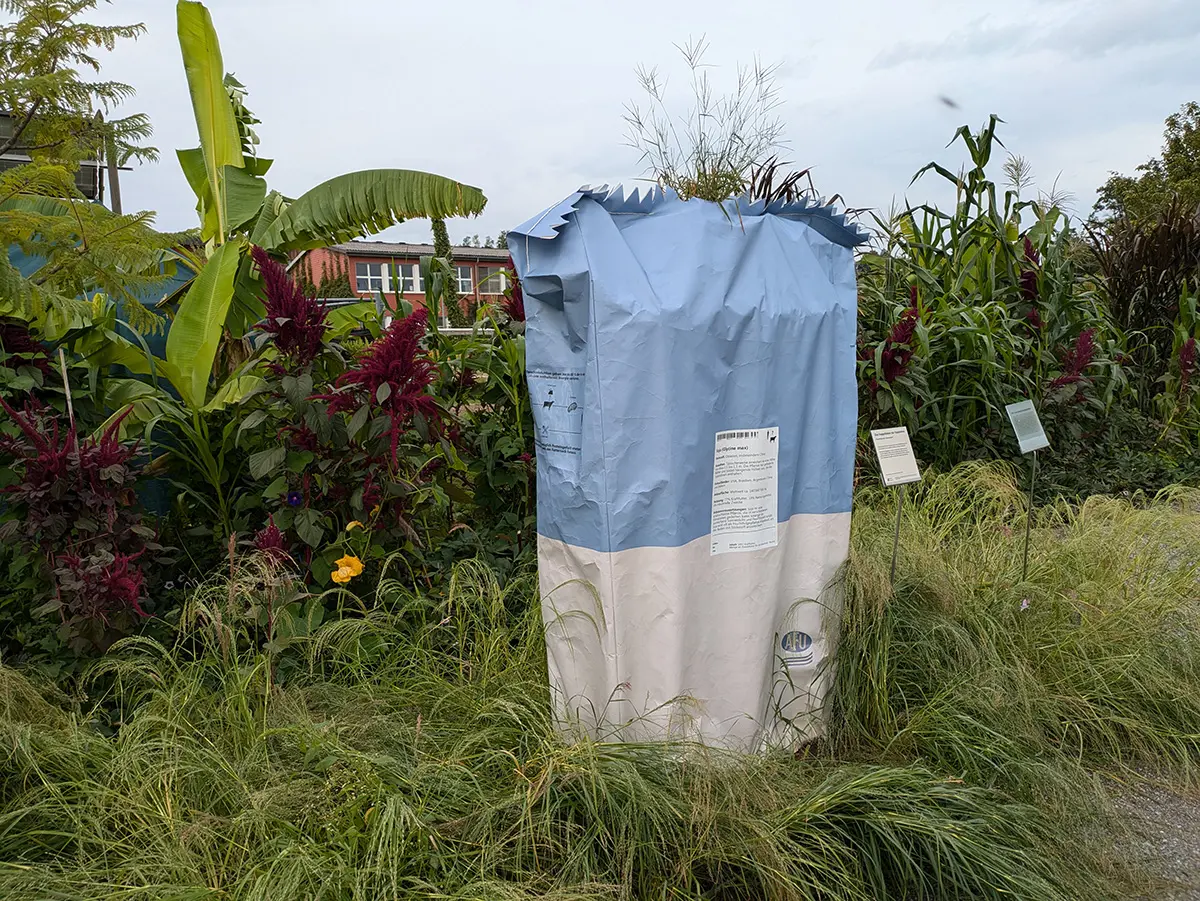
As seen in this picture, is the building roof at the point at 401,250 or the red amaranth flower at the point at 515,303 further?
the building roof at the point at 401,250

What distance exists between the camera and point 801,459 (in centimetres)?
269

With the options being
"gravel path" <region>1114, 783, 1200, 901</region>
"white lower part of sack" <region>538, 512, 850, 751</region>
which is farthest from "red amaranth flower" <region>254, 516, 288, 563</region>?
"gravel path" <region>1114, 783, 1200, 901</region>

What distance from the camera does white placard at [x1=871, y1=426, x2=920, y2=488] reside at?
310cm

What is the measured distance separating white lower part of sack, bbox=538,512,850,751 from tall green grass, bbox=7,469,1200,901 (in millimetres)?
141

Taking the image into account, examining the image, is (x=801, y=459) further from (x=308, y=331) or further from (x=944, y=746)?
(x=308, y=331)

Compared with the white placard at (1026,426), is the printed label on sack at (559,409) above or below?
above

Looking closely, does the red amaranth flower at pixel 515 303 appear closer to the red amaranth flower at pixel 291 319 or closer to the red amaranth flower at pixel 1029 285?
the red amaranth flower at pixel 291 319

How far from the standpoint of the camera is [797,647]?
275 cm

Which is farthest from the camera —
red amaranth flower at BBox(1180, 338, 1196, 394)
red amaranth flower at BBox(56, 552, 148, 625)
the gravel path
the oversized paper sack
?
red amaranth flower at BBox(1180, 338, 1196, 394)

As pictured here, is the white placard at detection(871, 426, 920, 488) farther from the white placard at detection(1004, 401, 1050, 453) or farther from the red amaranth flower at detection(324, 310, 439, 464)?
the red amaranth flower at detection(324, 310, 439, 464)

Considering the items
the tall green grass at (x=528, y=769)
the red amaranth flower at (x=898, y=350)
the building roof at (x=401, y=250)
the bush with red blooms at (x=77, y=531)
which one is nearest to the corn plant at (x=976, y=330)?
the red amaranth flower at (x=898, y=350)

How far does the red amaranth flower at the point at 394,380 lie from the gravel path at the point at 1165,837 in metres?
2.57

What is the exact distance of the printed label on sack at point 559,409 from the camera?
2.39 metres

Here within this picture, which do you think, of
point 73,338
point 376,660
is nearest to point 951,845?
point 376,660
